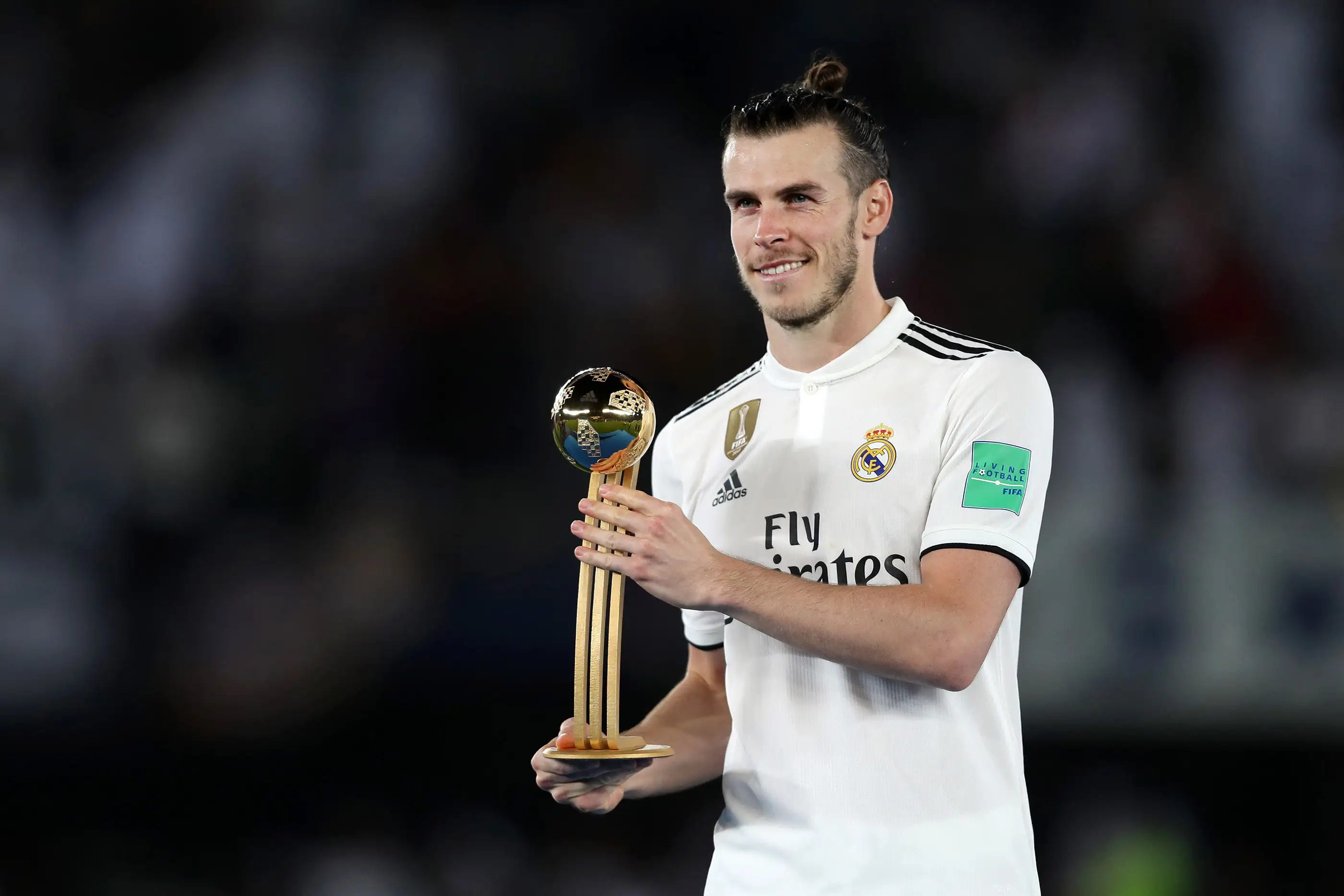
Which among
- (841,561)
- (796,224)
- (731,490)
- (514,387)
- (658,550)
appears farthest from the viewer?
(514,387)

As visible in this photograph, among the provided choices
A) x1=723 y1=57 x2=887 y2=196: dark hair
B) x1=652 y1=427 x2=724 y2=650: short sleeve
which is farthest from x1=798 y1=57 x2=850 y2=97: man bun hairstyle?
x1=652 y1=427 x2=724 y2=650: short sleeve

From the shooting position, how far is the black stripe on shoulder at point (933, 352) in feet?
8.64

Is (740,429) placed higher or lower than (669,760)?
higher

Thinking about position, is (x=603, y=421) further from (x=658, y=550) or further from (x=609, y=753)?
(x=609, y=753)

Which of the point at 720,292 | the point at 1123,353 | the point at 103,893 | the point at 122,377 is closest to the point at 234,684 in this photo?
the point at 103,893

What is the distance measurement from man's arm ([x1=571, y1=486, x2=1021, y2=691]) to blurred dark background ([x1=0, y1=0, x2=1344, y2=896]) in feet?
8.71

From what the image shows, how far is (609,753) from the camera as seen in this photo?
233cm

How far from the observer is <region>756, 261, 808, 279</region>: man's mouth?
2.72m

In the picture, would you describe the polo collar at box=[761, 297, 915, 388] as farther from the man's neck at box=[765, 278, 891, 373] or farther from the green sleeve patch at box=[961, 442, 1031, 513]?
the green sleeve patch at box=[961, 442, 1031, 513]

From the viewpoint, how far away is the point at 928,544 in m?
2.46

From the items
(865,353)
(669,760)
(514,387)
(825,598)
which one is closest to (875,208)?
(865,353)

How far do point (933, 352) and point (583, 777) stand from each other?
1.08 m

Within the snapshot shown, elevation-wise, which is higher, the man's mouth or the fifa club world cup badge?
the man's mouth

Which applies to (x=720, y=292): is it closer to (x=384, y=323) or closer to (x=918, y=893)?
(x=384, y=323)
